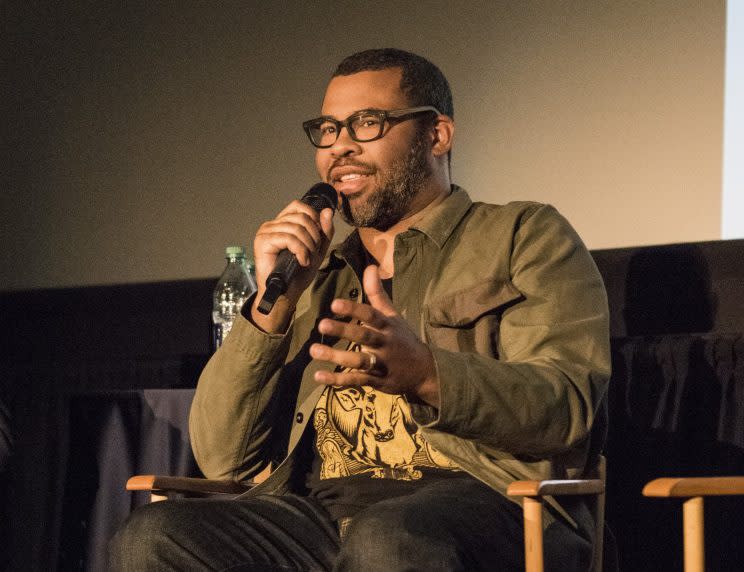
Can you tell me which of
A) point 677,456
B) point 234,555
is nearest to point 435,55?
point 677,456

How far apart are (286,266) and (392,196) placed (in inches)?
17.5

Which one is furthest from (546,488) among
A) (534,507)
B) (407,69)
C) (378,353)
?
(407,69)

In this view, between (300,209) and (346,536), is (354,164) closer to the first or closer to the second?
(300,209)

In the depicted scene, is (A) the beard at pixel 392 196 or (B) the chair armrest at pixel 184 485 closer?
(B) the chair armrest at pixel 184 485

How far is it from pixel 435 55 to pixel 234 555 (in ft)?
6.45

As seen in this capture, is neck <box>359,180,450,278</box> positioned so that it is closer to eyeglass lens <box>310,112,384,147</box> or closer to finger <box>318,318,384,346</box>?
eyeglass lens <box>310,112,384,147</box>

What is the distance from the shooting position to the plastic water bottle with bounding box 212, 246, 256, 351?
10.3 feet

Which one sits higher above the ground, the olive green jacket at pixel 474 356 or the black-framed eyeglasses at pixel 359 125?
the black-framed eyeglasses at pixel 359 125

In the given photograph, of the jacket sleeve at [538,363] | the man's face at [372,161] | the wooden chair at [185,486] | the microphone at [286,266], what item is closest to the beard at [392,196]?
the man's face at [372,161]

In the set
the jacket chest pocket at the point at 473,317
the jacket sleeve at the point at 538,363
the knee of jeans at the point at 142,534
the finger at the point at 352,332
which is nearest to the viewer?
the finger at the point at 352,332

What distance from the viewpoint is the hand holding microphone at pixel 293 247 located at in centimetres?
174

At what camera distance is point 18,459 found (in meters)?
2.74

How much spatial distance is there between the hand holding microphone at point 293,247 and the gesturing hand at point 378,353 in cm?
26

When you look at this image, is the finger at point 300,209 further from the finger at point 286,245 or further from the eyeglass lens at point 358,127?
the eyeglass lens at point 358,127
